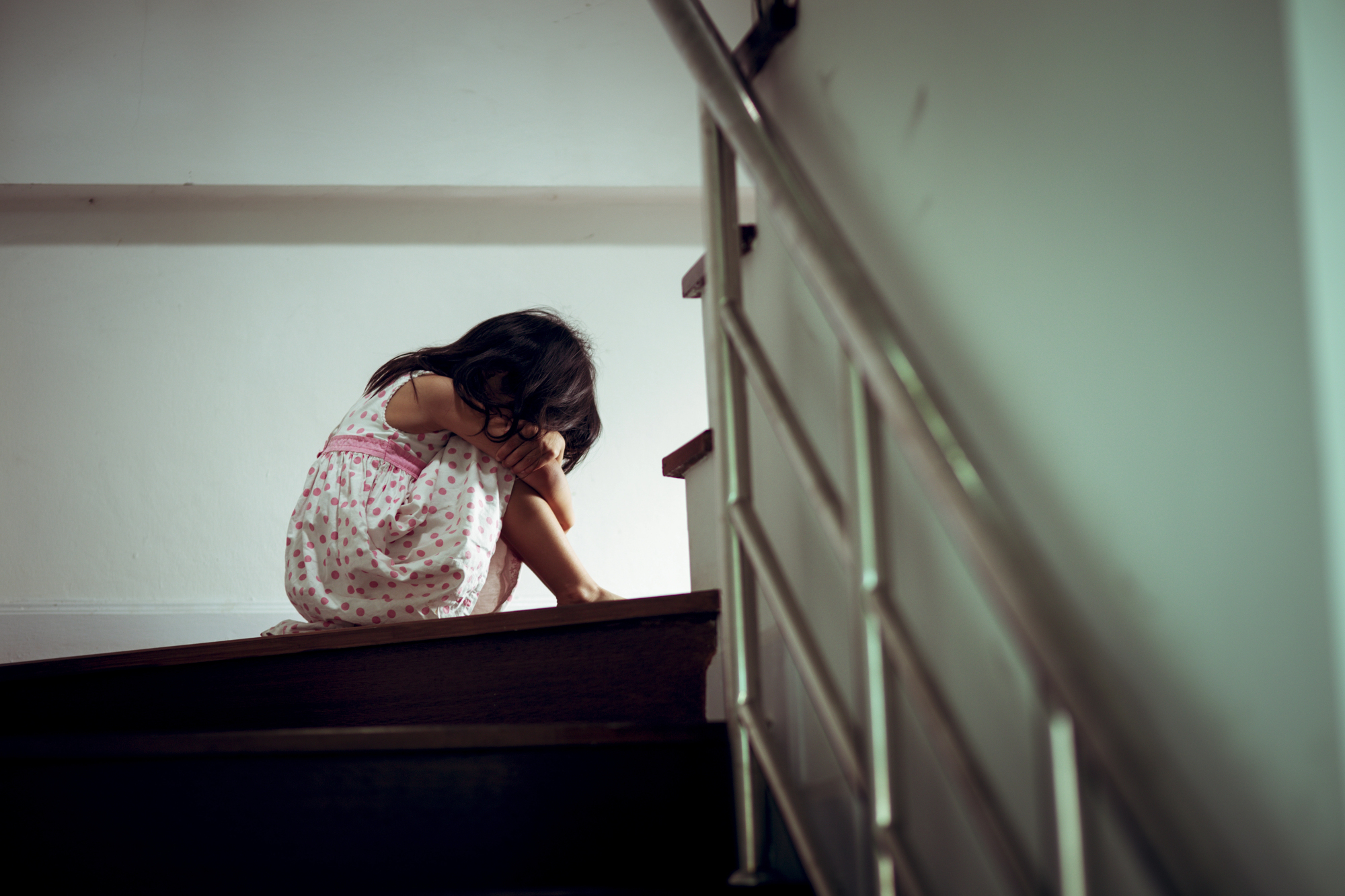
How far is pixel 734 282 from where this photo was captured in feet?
2.99

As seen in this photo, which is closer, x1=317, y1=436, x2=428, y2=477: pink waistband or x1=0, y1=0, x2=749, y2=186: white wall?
x1=317, y1=436, x2=428, y2=477: pink waistband

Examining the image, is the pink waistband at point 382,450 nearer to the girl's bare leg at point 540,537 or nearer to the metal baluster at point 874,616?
the girl's bare leg at point 540,537

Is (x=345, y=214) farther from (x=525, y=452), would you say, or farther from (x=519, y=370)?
(x=525, y=452)

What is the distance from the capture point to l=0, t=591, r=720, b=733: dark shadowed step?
1.09 meters

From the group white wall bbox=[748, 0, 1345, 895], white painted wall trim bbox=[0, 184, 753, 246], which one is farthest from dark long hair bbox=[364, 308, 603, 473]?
white wall bbox=[748, 0, 1345, 895]

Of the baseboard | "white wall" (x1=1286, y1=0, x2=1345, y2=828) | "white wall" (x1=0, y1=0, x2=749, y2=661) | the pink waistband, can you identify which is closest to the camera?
"white wall" (x1=1286, y1=0, x2=1345, y2=828)

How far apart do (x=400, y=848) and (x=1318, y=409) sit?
2.41ft

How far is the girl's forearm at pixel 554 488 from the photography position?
171cm

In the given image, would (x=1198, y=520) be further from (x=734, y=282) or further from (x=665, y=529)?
(x=665, y=529)

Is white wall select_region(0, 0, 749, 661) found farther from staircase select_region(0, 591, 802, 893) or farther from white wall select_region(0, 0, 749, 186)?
staircase select_region(0, 591, 802, 893)

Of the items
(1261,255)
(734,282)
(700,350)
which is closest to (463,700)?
(734,282)

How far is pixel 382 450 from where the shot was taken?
1699 millimetres

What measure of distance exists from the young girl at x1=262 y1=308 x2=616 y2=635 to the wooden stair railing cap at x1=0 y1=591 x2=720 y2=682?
0.37 m

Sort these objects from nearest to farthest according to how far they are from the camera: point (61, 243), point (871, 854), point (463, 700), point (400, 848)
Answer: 1. point (871, 854)
2. point (400, 848)
3. point (463, 700)
4. point (61, 243)
